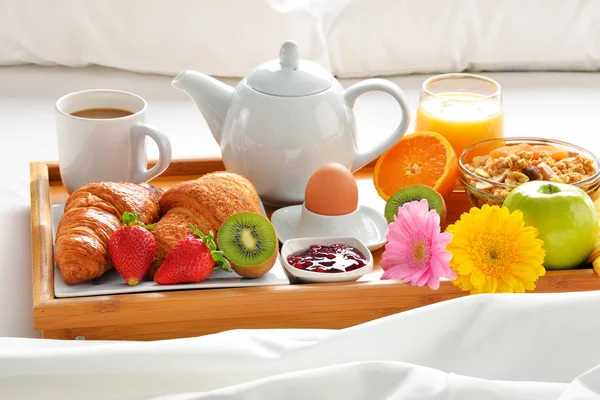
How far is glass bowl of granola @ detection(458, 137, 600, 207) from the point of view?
4.44ft

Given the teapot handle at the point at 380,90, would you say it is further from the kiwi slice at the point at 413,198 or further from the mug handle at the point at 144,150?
the mug handle at the point at 144,150

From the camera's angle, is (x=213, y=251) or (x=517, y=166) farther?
(x=517, y=166)

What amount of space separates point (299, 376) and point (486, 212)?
396 millimetres

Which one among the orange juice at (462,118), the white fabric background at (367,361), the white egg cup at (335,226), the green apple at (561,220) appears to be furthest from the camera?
the orange juice at (462,118)

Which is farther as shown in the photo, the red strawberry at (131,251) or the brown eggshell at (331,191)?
the brown eggshell at (331,191)

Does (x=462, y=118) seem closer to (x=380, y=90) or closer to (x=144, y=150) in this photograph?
(x=380, y=90)

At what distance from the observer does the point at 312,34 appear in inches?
83.0

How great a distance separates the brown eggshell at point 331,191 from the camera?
51.9 inches

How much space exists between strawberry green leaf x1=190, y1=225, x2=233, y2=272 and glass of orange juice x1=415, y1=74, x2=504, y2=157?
0.55 meters

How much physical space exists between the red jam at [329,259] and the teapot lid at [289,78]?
0.95 ft

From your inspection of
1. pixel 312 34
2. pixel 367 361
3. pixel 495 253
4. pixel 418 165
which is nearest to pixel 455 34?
pixel 312 34

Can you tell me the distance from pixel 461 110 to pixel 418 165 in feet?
0.61

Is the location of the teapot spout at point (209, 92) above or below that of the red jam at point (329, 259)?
above

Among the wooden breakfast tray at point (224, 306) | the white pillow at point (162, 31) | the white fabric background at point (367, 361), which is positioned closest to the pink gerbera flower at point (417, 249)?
the wooden breakfast tray at point (224, 306)
